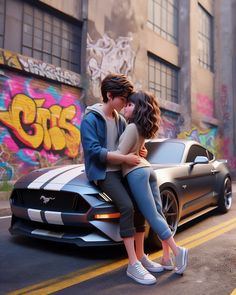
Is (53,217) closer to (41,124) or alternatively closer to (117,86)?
(117,86)

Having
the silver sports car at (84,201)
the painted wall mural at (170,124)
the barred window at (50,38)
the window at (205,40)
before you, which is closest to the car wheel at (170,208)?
the silver sports car at (84,201)

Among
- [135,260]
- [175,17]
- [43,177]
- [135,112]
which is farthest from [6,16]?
[175,17]

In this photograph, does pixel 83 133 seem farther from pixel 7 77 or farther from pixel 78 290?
pixel 7 77

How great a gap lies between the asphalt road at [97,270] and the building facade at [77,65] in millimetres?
7051

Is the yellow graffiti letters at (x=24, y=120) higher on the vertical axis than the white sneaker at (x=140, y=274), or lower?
higher

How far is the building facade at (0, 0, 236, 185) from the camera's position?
36.8 ft

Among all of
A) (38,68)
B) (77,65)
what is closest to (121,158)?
(38,68)

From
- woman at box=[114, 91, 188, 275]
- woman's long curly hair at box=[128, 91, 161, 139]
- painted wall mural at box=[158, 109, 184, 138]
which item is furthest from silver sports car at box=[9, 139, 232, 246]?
painted wall mural at box=[158, 109, 184, 138]

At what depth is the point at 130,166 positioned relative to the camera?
345 cm

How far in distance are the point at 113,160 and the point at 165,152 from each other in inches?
85.1

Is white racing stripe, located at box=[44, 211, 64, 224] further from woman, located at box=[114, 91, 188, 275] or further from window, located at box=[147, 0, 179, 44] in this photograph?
window, located at box=[147, 0, 179, 44]

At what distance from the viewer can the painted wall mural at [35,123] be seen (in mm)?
10883

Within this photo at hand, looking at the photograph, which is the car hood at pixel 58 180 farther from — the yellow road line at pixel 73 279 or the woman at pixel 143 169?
the yellow road line at pixel 73 279

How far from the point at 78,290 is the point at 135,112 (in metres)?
1.61
